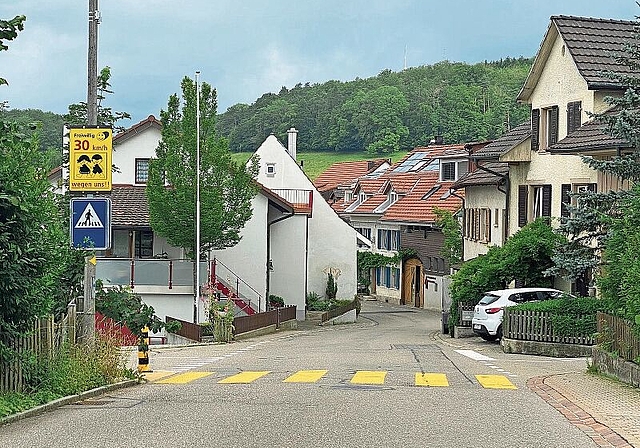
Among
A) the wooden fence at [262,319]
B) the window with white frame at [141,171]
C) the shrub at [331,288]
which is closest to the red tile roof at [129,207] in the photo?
the window with white frame at [141,171]

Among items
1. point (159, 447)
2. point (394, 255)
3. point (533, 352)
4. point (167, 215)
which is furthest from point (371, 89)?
point (159, 447)

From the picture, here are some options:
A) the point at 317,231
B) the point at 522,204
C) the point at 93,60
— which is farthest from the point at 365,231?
the point at 93,60

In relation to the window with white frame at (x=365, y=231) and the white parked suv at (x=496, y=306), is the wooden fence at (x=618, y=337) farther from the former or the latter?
the window with white frame at (x=365, y=231)

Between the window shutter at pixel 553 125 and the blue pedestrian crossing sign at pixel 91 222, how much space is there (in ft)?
85.2

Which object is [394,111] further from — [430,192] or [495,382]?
[495,382]

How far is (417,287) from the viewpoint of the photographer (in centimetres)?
7588

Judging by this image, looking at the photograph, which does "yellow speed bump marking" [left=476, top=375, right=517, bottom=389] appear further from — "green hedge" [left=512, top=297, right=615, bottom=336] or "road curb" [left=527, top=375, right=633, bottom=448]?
"green hedge" [left=512, top=297, right=615, bottom=336]

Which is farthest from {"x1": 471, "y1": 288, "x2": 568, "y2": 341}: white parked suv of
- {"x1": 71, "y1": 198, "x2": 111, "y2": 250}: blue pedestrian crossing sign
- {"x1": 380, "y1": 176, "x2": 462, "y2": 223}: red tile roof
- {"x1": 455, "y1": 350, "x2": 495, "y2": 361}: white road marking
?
{"x1": 380, "y1": 176, "x2": 462, "y2": 223}: red tile roof

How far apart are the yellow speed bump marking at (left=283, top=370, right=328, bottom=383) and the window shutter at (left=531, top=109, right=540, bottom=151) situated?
22164mm

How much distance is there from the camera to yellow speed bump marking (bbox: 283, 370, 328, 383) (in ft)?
67.4

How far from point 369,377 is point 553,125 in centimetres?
2226

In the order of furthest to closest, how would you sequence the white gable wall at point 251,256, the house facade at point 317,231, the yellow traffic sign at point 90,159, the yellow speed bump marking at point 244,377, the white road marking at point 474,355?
1. the house facade at point 317,231
2. the white gable wall at point 251,256
3. the white road marking at point 474,355
4. the yellow speed bump marking at point 244,377
5. the yellow traffic sign at point 90,159

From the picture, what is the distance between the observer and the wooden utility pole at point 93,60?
61.8 feet

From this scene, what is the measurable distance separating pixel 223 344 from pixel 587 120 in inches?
597
